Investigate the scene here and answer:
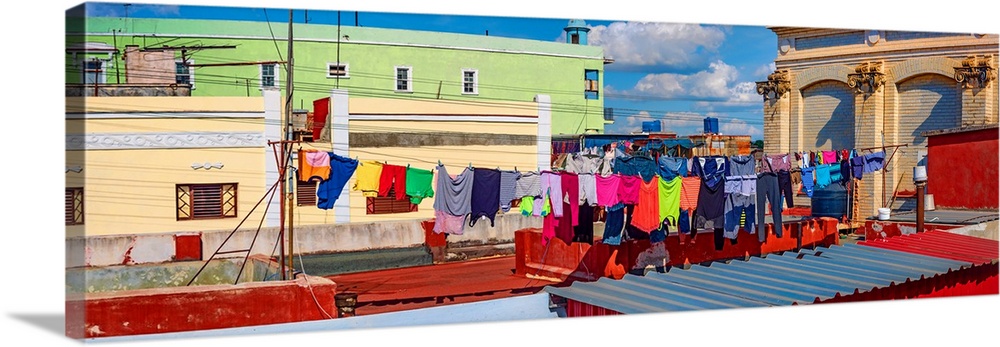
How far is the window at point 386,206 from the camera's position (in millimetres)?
14953

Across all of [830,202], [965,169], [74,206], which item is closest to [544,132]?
[830,202]

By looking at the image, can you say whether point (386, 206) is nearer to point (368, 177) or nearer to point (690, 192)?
point (368, 177)

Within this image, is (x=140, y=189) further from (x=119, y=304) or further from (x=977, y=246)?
(x=977, y=246)

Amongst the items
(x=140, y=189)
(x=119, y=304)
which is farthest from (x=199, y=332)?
(x=140, y=189)

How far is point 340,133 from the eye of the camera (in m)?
14.5

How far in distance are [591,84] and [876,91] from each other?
475cm

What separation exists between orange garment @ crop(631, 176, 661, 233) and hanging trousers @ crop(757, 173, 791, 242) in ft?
6.31

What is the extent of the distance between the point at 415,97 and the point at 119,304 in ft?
20.4

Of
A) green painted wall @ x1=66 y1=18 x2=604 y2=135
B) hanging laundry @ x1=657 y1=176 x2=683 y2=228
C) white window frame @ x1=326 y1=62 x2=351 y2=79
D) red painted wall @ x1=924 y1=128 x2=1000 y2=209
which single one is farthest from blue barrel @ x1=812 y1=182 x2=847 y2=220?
white window frame @ x1=326 y1=62 x2=351 y2=79

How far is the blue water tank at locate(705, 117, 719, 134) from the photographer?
15.5m

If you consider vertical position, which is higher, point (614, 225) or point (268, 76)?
point (268, 76)

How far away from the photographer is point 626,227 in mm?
14148

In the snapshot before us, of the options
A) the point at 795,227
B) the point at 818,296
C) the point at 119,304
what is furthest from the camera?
the point at 795,227

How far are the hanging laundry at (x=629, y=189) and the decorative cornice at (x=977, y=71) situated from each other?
17.5 ft
